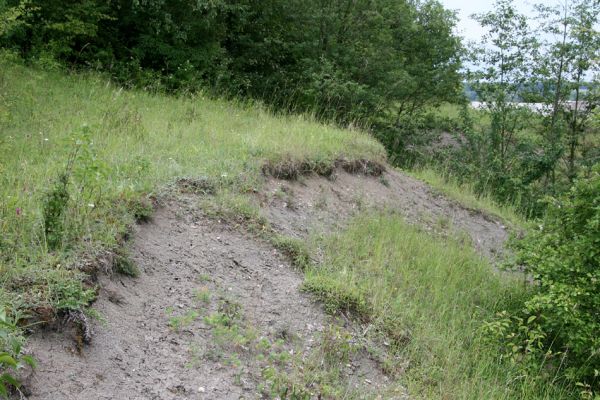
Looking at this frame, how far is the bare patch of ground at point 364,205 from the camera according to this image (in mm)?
7160

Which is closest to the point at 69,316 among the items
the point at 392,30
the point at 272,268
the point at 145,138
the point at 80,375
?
the point at 80,375

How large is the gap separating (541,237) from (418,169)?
22.5 feet

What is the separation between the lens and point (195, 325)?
180 inches

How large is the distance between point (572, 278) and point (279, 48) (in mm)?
11462

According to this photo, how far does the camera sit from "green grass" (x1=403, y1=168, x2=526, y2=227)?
11.4m

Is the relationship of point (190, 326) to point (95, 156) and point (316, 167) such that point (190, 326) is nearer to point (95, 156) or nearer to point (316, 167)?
point (95, 156)

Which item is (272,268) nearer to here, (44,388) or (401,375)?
(401,375)

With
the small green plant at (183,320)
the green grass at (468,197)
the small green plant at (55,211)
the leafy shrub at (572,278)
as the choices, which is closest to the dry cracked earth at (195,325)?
the small green plant at (183,320)

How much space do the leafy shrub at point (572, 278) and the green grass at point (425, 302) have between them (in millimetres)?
473

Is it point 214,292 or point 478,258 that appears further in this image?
point 478,258

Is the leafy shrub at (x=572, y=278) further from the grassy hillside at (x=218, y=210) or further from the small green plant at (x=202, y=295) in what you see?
the small green plant at (x=202, y=295)

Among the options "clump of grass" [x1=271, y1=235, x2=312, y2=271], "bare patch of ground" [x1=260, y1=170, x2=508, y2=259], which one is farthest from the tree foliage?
"bare patch of ground" [x1=260, y1=170, x2=508, y2=259]

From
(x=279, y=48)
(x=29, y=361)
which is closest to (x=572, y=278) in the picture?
(x=29, y=361)

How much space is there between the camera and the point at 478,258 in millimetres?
8125
